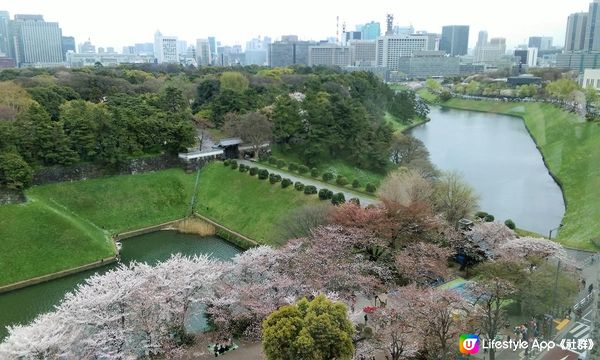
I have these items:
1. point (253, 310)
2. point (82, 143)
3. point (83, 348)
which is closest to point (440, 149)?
point (82, 143)

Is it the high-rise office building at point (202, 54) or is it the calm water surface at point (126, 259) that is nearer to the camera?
the calm water surface at point (126, 259)

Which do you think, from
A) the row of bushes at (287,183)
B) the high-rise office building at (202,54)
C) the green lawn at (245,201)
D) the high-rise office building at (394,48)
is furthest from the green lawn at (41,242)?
the high-rise office building at (202,54)

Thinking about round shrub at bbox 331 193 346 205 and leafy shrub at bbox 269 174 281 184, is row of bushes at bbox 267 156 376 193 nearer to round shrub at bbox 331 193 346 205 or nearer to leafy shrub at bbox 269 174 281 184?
leafy shrub at bbox 269 174 281 184

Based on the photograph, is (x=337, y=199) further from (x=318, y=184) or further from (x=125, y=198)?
(x=125, y=198)

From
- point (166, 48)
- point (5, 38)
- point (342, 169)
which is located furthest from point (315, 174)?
point (166, 48)

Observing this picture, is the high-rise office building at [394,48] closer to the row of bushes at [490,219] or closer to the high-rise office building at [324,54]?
the high-rise office building at [324,54]

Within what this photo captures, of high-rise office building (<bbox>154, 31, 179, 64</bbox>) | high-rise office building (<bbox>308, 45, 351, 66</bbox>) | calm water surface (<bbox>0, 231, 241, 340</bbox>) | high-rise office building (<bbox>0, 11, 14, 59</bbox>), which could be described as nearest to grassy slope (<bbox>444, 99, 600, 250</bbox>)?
calm water surface (<bbox>0, 231, 241, 340</bbox>)
